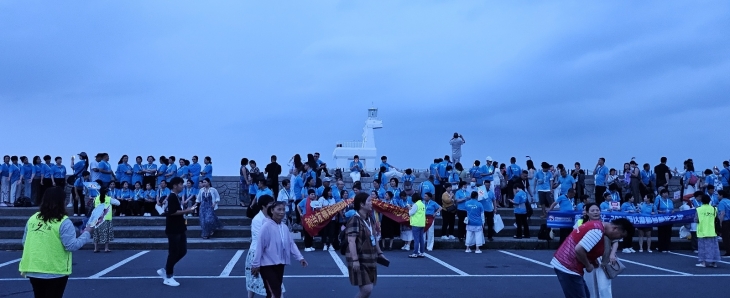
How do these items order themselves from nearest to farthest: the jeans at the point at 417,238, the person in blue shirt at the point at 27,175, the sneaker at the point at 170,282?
the sneaker at the point at 170,282 < the jeans at the point at 417,238 < the person in blue shirt at the point at 27,175

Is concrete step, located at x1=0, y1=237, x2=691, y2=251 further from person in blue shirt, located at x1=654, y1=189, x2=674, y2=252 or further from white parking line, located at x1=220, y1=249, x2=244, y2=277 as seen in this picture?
white parking line, located at x1=220, y1=249, x2=244, y2=277

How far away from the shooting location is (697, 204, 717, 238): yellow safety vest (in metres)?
14.6

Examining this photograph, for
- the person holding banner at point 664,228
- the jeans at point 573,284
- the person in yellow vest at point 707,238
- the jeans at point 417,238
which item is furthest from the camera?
the person holding banner at point 664,228

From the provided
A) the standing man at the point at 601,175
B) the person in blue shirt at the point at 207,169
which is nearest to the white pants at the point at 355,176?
the person in blue shirt at the point at 207,169

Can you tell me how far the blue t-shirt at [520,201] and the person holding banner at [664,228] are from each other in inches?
141

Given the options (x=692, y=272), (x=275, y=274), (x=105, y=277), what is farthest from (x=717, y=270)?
(x=105, y=277)

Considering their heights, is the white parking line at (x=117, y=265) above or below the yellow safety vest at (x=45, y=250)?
below

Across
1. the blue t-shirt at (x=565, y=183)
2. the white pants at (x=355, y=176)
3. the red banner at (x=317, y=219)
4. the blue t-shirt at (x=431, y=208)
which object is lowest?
the red banner at (x=317, y=219)

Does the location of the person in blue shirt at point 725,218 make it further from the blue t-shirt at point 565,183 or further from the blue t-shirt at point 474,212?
the blue t-shirt at point 474,212

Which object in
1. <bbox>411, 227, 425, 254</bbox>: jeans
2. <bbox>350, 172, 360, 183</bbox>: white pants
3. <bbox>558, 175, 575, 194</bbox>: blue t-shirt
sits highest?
<bbox>350, 172, 360, 183</bbox>: white pants

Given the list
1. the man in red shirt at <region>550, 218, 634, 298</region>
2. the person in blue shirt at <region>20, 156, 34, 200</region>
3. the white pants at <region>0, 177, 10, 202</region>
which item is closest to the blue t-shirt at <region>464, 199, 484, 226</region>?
the man in red shirt at <region>550, 218, 634, 298</region>

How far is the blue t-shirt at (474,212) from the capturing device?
17375mm

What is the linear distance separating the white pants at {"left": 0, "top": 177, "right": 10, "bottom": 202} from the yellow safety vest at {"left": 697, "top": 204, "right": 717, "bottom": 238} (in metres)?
20.7

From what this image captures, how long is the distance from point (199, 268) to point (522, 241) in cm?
914
